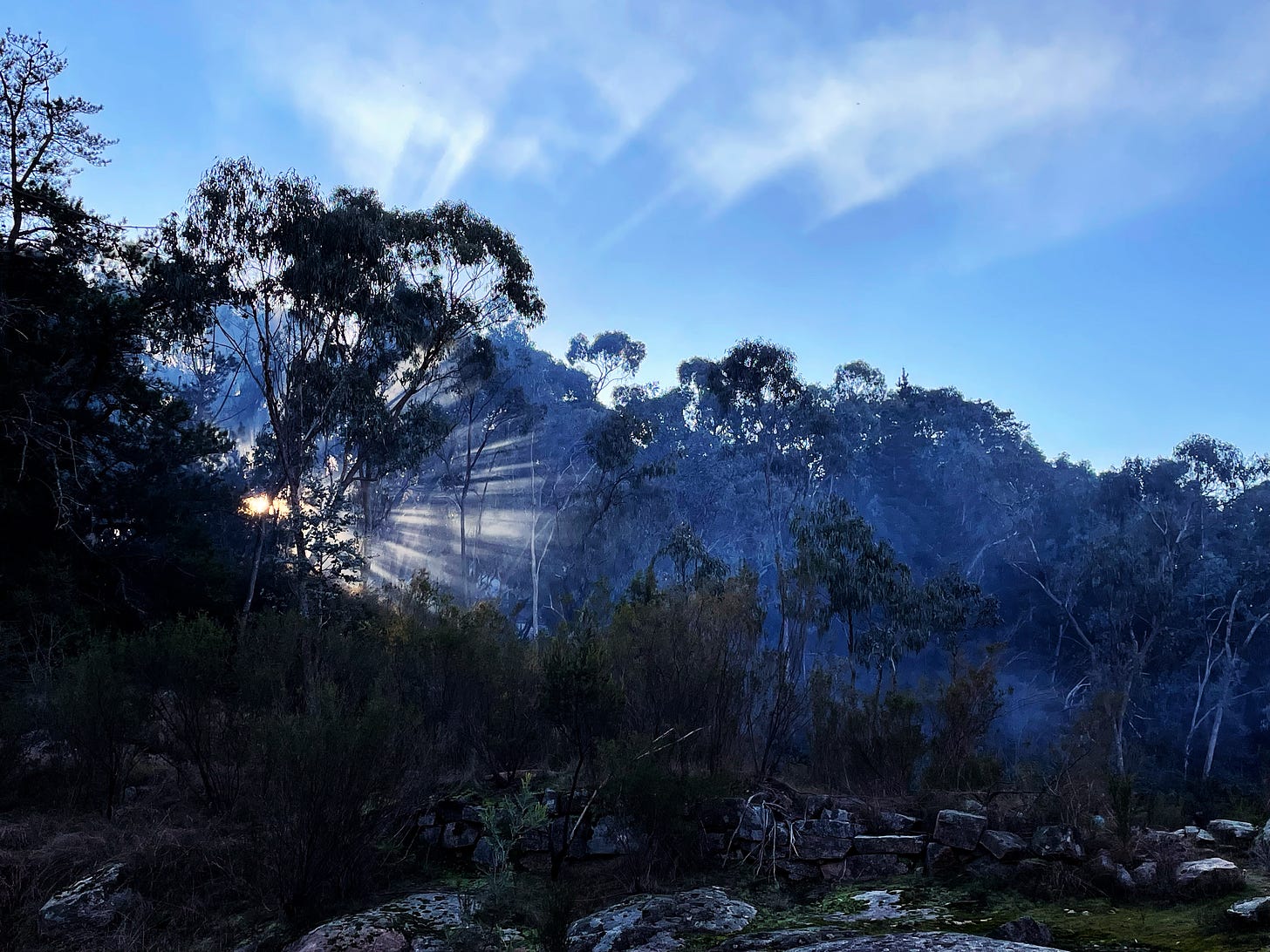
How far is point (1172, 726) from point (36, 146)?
107 ft

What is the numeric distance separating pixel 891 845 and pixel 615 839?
248 centimetres

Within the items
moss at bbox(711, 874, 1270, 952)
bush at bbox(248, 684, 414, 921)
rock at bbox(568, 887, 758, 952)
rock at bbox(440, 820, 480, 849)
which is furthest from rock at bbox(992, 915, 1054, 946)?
rock at bbox(440, 820, 480, 849)

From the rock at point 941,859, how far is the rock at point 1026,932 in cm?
180

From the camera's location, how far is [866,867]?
7.56 meters

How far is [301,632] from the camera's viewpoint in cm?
1050

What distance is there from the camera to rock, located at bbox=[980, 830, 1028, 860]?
696 cm

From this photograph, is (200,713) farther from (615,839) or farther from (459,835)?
(615,839)

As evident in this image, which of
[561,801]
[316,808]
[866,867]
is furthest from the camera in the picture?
[561,801]

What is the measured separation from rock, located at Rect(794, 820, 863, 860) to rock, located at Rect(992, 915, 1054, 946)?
2268 mm

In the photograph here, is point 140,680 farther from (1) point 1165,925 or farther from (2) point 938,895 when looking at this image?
(1) point 1165,925

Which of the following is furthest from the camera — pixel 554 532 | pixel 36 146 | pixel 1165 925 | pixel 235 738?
pixel 554 532

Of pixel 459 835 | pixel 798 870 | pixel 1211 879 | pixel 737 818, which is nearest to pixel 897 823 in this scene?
pixel 798 870

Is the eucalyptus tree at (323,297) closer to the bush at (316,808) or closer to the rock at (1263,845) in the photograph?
the bush at (316,808)

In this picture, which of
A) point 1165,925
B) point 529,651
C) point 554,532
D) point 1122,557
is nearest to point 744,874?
point 1165,925
